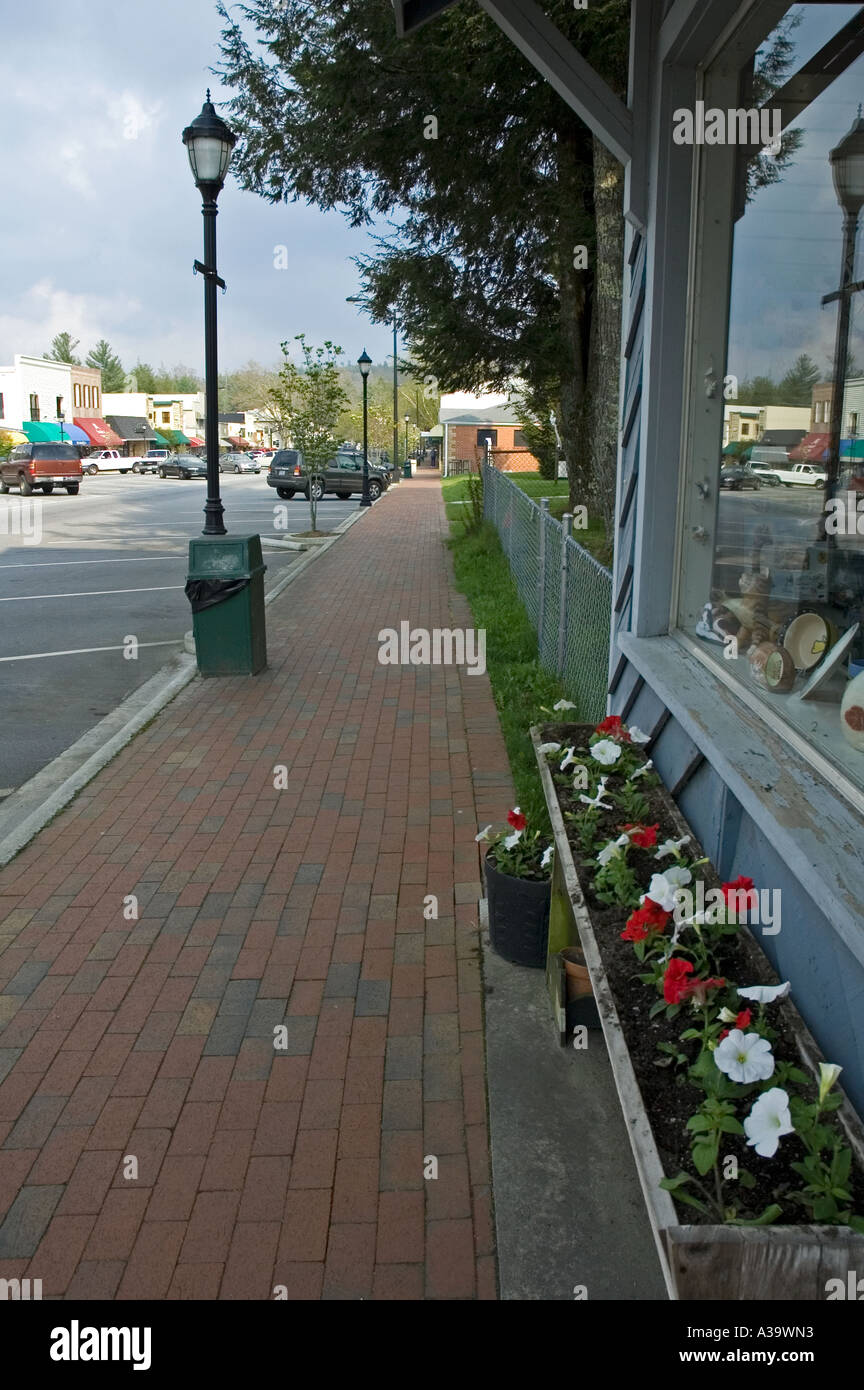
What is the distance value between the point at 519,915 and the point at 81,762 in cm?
383

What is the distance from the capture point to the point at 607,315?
11859 millimetres

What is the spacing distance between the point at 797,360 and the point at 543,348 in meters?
11.3

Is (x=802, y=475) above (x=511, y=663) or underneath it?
above

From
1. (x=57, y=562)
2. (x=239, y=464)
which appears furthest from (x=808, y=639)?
(x=239, y=464)

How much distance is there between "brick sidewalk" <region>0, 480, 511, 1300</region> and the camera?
2.85 metres

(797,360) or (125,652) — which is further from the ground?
(797,360)

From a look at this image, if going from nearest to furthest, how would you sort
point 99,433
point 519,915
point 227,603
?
point 519,915 < point 227,603 < point 99,433

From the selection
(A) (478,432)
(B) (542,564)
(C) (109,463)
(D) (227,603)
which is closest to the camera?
(B) (542,564)

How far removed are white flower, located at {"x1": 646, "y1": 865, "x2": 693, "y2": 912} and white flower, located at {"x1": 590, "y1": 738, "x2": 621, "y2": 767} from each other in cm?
96

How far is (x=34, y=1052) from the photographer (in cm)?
371

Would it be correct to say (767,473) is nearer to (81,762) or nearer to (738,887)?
Answer: (738,887)

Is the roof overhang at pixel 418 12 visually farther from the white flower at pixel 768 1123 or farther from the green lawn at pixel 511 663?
the white flower at pixel 768 1123
